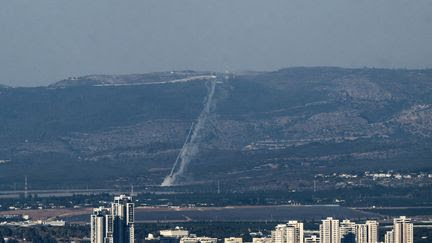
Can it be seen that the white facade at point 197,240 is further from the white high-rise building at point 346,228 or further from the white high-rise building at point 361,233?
the white high-rise building at point 361,233

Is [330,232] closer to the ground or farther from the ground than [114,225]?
closer to the ground

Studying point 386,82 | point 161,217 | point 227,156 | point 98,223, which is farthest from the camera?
point 386,82

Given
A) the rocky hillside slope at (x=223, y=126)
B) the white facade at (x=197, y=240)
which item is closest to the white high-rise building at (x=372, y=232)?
the white facade at (x=197, y=240)

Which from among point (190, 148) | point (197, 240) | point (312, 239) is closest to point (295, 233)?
point (312, 239)

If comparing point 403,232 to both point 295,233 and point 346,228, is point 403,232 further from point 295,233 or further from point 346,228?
point 295,233

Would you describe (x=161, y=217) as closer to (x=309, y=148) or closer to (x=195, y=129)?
(x=309, y=148)

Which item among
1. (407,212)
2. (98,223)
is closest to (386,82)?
(407,212)
